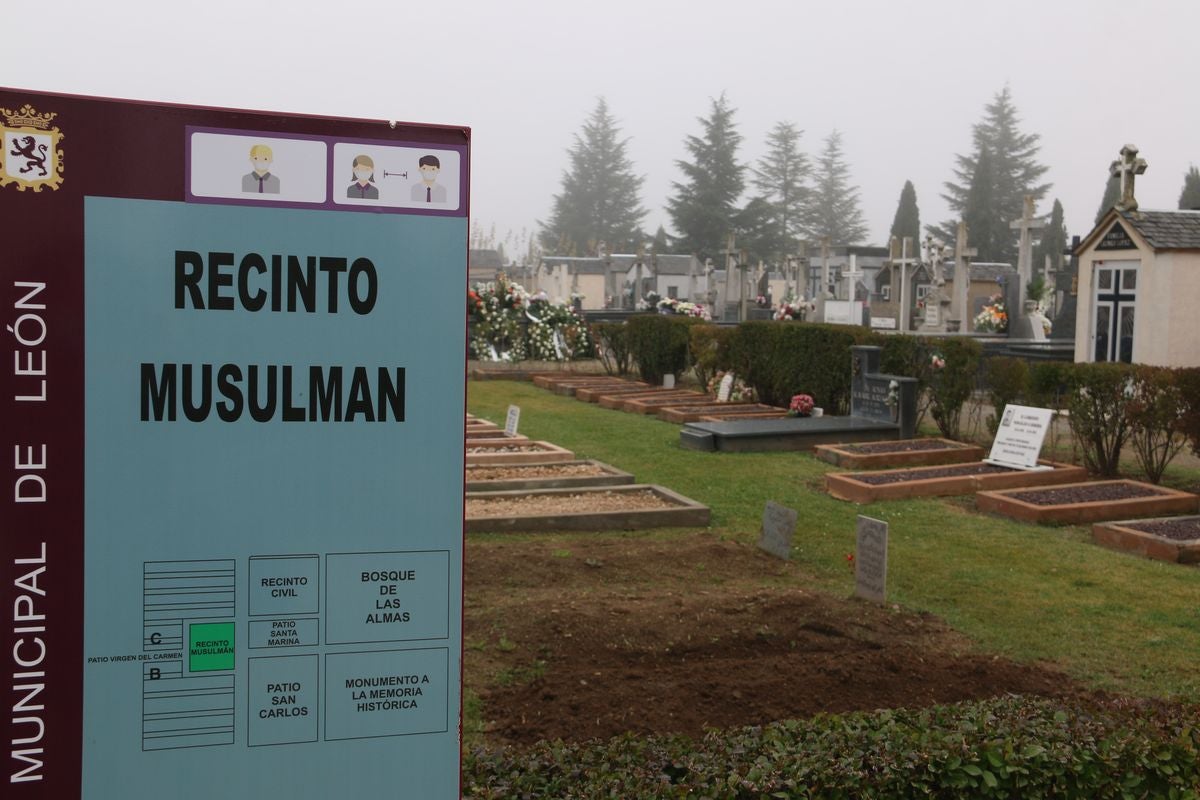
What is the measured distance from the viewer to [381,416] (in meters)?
2.13

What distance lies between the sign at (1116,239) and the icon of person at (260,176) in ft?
57.9

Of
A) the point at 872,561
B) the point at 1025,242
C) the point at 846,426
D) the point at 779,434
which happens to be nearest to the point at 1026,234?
the point at 1025,242

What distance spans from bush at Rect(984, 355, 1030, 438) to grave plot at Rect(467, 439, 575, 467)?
4793mm

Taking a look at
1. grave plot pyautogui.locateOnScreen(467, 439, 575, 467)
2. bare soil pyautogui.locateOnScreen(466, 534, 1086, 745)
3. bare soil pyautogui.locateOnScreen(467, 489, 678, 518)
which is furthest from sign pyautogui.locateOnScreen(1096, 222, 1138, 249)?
bare soil pyautogui.locateOnScreen(466, 534, 1086, 745)

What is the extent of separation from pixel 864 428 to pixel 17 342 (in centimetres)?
1333

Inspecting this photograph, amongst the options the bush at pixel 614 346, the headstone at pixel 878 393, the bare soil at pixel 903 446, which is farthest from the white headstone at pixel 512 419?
the bush at pixel 614 346

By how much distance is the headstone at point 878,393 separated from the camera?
14.4 metres

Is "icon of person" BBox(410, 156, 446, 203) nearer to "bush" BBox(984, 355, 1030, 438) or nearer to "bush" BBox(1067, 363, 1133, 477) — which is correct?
"bush" BBox(1067, 363, 1133, 477)

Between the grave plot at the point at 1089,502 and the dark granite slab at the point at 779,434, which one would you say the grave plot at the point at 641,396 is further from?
the grave plot at the point at 1089,502

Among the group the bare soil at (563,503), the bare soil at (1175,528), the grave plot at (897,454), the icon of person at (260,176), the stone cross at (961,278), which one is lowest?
the bare soil at (563,503)

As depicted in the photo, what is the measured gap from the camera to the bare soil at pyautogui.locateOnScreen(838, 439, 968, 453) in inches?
523

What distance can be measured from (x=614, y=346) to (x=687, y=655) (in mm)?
18694

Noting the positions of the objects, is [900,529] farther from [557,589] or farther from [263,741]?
[263,741]

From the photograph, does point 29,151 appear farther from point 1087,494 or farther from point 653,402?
point 653,402
